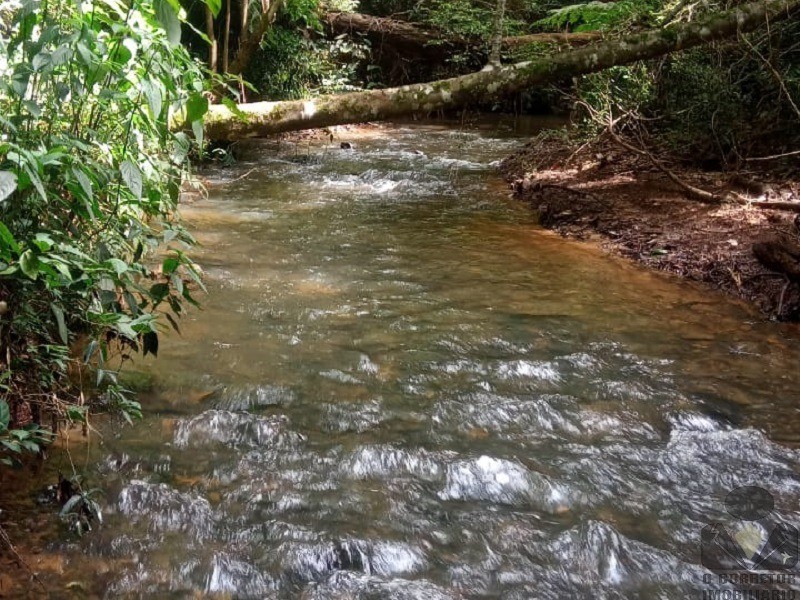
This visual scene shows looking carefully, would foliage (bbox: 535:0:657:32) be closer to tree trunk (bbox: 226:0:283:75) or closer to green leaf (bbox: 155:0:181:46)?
tree trunk (bbox: 226:0:283:75)

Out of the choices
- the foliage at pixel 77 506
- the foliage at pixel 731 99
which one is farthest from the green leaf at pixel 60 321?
the foliage at pixel 731 99

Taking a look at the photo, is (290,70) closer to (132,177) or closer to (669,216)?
(669,216)

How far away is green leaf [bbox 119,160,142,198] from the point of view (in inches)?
81.5

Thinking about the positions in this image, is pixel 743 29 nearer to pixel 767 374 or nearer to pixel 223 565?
pixel 767 374

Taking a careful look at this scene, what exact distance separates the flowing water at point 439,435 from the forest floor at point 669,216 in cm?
31

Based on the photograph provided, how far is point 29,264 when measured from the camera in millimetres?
1887

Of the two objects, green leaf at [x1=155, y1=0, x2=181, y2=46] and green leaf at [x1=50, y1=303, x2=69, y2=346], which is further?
green leaf at [x1=50, y1=303, x2=69, y2=346]

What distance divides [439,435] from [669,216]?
14.3 feet

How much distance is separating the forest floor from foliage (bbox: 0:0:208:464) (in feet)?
13.6

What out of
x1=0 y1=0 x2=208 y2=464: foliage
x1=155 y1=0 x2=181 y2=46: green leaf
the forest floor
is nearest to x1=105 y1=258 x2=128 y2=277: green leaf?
x1=0 y1=0 x2=208 y2=464: foliage

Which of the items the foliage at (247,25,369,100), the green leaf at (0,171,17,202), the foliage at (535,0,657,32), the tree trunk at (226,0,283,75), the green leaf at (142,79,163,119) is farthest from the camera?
the foliage at (247,25,369,100)

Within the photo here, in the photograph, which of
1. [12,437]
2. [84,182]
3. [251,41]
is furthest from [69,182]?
[251,41]

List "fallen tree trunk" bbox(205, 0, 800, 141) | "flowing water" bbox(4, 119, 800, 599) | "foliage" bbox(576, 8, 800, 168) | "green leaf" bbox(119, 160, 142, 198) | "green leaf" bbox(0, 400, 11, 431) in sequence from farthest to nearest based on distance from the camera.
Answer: "foliage" bbox(576, 8, 800, 168)
"fallen tree trunk" bbox(205, 0, 800, 141)
"flowing water" bbox(4, 119, 800, 599)
"green leaf" bbox(119, 160, 142, 198)
"green leaf" bbox(0, 400, 11, 431)

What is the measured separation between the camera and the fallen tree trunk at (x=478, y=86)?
5531mm
